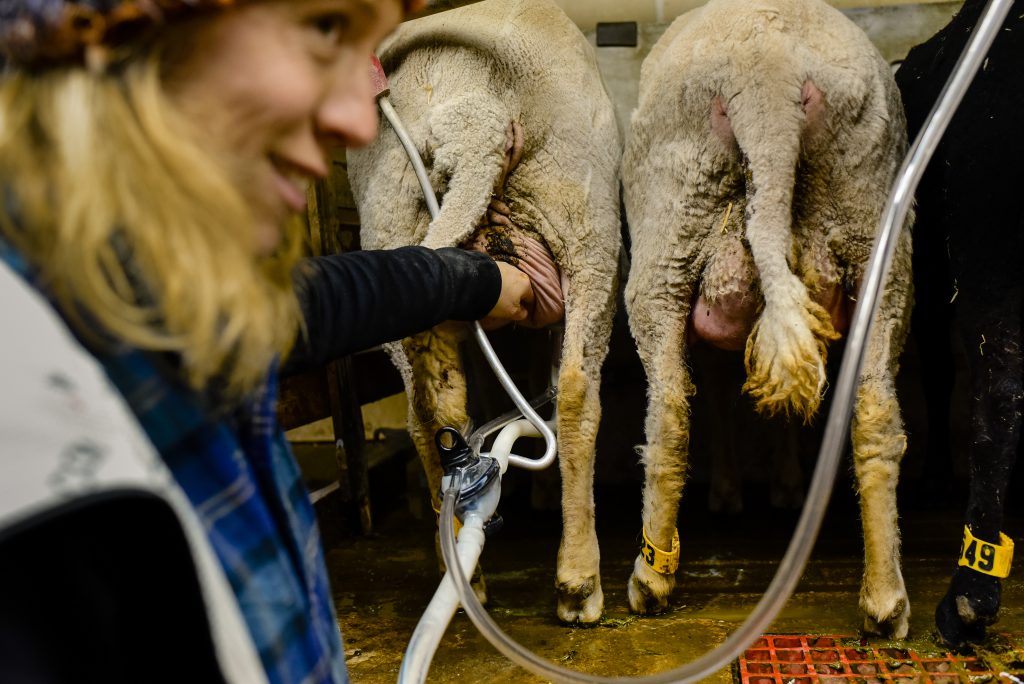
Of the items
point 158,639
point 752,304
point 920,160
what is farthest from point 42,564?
point 752,304

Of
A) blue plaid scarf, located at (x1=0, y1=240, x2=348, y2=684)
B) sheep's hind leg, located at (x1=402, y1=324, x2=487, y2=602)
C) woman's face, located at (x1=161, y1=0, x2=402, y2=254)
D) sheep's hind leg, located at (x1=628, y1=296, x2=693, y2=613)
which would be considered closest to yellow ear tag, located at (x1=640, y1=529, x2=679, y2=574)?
sheep's hind leg, located at (x1=628, y1=296, x2=693, y2=613)

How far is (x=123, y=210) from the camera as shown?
0.47m

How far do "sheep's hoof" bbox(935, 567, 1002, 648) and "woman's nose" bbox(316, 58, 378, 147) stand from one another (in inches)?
61.3

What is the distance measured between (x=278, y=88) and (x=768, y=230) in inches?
50.7

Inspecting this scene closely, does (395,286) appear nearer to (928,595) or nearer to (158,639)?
(158,639)

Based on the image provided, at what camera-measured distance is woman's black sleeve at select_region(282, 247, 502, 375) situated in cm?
93

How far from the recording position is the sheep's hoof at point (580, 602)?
176cm

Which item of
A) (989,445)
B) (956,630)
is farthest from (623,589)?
(989,445)

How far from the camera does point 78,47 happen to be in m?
0.48

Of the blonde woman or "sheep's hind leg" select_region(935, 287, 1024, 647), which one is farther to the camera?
"sheep's hind leg" select_region(935, 287, 1024, 647)

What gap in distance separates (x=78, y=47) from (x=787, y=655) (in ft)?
5.33

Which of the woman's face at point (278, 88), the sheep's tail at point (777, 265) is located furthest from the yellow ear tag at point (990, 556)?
the woman's face at point (278, 88)

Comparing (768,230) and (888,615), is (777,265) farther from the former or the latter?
(888,615)

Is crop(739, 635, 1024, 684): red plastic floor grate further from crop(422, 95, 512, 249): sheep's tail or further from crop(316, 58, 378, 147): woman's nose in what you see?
crop(316, 58, 378, 147): woman's nose
